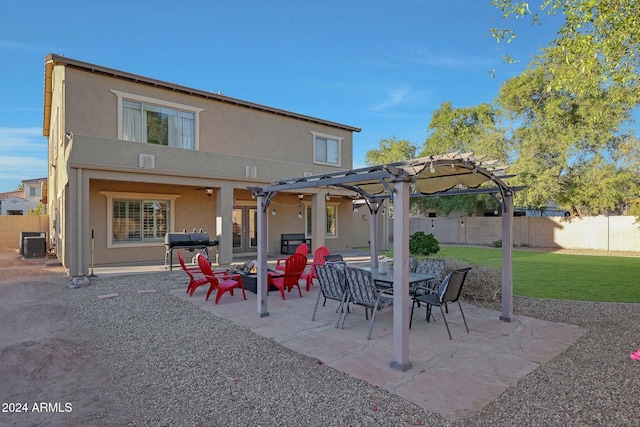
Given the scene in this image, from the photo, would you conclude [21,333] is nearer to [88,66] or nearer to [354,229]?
[88,66]

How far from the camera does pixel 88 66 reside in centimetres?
1179

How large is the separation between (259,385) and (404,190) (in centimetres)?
275

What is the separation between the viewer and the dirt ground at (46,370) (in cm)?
342

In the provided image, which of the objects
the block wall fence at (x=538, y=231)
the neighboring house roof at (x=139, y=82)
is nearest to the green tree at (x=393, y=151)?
the block wall fence at (x=538, y=231)

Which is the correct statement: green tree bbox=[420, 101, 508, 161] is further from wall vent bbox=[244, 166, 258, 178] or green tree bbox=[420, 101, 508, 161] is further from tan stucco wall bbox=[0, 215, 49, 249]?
tan stucco wall bbox=[0, 215, 49, 249]

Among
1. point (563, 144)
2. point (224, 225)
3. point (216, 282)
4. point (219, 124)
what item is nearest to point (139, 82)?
point (219, 124)

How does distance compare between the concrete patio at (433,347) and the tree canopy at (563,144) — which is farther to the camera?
the tree canopy at (563,144)

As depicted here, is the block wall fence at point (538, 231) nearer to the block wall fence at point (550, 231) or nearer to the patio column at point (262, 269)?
the block wall fence at point (550, 231)

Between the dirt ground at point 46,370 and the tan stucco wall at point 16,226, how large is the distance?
57.1 ft

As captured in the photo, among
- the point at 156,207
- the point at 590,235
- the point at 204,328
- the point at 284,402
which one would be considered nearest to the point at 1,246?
the point at 156,207

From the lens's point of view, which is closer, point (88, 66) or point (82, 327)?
point (82, 327)

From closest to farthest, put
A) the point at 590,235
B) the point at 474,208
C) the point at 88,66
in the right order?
the point at 88,66, the point at 590,235, the point at 474,208

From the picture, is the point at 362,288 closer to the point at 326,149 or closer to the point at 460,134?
the point at 326,149

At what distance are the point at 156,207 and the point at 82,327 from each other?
8783mm
